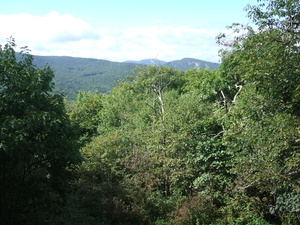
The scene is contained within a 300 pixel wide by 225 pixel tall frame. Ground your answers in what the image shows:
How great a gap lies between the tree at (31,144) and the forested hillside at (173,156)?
32 mm

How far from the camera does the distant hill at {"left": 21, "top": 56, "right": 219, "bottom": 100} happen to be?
401 ft

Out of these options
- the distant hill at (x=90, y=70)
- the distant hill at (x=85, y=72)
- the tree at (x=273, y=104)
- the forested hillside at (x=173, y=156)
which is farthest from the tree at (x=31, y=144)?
the distant hill at (x=90, y=70)

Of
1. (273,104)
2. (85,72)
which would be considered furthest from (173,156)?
(85,72)

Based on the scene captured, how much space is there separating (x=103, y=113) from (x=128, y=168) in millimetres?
12004

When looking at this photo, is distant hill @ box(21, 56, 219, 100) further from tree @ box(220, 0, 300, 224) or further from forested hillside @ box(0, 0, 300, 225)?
tree @ box(220, 0, 300, 224)

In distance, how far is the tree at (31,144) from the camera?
7.51 metres

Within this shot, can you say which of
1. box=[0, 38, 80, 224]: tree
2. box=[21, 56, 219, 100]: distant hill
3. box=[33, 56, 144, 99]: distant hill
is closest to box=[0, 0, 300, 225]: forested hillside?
box=[0, 38, 80, 224]: tree

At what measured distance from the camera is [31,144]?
759 cm

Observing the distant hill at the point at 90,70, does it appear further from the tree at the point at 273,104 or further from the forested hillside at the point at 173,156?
the tree at the point at 273,104

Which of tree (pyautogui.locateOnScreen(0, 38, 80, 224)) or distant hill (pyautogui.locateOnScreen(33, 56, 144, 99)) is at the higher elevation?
distant hill (pyautogui.locateOnScreen(33, 56, 144, 99))

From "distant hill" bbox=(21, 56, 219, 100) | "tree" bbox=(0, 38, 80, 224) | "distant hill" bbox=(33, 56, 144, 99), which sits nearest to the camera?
"tree" bbox=(0, 38, 80, 224)

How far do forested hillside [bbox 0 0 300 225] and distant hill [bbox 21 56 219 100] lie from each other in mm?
96822

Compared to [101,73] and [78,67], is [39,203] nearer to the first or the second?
[101,73]

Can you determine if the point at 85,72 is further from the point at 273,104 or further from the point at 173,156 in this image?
the point at 273,104
